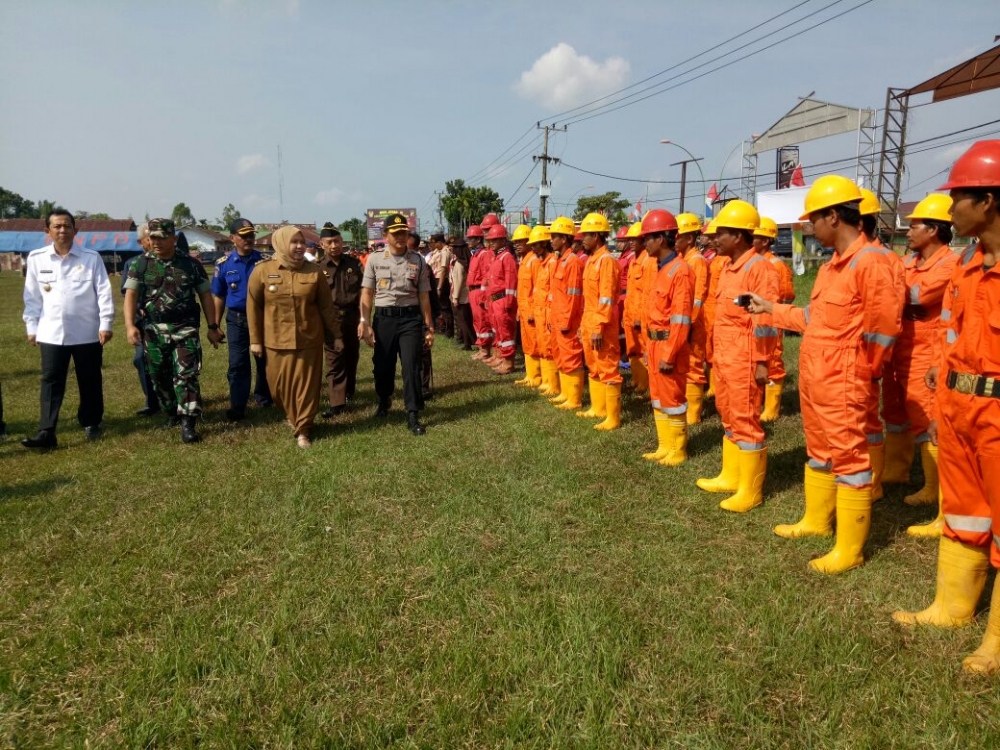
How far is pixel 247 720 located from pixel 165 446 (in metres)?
4.48

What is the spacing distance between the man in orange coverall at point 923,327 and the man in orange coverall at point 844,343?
1.03m

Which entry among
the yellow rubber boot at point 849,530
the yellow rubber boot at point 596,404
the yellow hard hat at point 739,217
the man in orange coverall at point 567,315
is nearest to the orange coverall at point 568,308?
the man in orange coverall at point 567,315

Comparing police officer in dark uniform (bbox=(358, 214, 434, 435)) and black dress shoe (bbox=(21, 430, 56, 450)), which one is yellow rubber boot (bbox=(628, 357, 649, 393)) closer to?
police officer in dark uniform (bbox=(358, 214, 434, 435))

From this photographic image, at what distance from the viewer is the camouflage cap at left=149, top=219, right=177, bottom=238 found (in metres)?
6.17

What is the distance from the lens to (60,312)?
6.17 m

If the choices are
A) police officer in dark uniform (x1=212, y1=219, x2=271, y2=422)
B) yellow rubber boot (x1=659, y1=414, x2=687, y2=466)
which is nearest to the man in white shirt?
police officer in dark uniform (x1=212, y1=219, x2=271, y2=422)

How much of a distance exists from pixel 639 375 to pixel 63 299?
6.65 meters

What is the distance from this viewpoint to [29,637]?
3.12m

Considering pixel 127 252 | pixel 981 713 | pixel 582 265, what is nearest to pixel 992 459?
pixel 981 713

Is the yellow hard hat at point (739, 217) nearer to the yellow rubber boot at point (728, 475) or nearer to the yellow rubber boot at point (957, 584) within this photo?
the yellow rubber boot at point (728, 475)

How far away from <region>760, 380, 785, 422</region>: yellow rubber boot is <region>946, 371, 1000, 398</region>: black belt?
4.47 metres

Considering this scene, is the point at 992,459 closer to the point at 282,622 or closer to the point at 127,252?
the point at 282,622

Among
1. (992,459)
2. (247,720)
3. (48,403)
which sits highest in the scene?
(992,459)

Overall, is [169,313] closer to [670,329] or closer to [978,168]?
[670,329]
